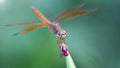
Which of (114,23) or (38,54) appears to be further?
(114,23)

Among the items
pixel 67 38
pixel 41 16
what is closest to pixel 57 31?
pixel 41 16

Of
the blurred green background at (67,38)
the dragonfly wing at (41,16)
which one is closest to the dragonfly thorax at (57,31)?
the dragonfly wing at (41,16)

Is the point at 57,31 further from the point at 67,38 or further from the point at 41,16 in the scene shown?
the point at 67,38

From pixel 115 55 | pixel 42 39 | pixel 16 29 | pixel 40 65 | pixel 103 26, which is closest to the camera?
pixel 40 65

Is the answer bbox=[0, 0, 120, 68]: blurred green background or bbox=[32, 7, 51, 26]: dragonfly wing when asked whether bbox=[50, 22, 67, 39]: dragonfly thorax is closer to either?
bbox=[32, 7, 51, 26]: dragonfly wing

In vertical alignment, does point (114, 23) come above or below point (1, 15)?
below

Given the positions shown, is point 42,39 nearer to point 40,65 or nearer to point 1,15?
point 40,65

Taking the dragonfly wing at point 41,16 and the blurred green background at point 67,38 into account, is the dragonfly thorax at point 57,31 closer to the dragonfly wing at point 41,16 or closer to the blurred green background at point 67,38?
the dragonfly wing at point 41,16

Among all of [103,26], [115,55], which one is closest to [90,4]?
[103,26]

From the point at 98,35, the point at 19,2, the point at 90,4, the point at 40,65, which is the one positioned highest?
the point at 19,2
